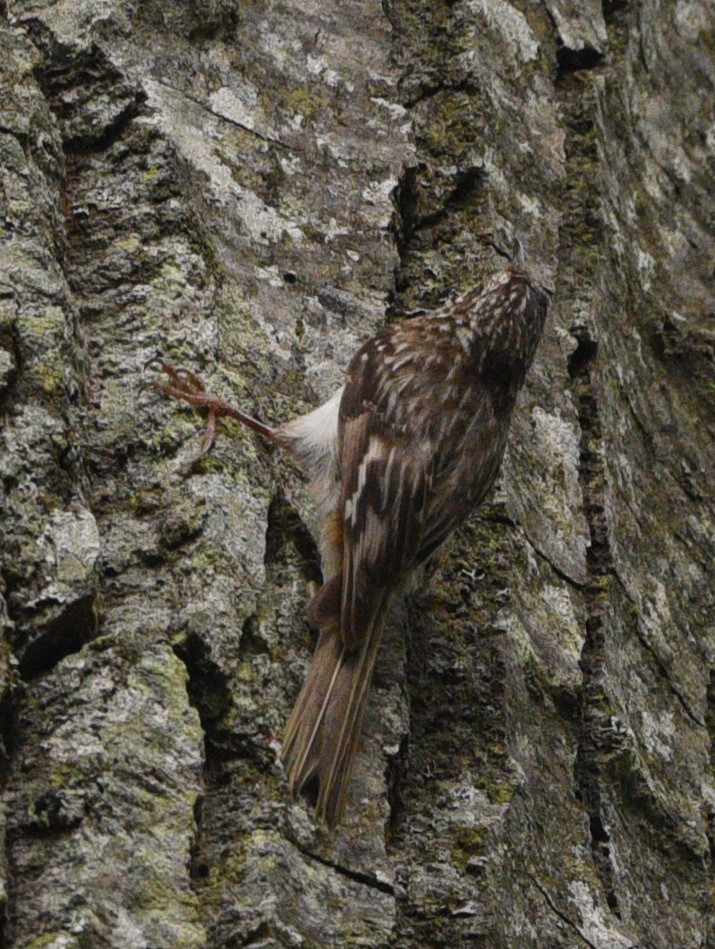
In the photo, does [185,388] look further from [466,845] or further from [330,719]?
[466,845]

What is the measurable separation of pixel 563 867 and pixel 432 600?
1.53 feet

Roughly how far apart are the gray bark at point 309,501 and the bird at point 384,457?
0.12ft

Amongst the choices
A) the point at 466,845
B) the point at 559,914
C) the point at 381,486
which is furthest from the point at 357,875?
the point at 381,486

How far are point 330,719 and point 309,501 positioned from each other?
48 centimetres

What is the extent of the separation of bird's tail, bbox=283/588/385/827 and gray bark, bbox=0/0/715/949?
3 cm

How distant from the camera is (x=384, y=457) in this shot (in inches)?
124

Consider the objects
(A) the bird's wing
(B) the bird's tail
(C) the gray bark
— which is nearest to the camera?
(C) the gray bark

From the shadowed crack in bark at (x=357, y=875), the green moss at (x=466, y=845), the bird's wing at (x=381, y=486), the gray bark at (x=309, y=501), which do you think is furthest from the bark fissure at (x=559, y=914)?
the bird's wing at (x=381, y=486)

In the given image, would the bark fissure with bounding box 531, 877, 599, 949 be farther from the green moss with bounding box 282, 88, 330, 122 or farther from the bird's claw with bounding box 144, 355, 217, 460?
the green moss with bounding box 282, 88, 330, 122

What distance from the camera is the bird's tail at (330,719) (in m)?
2.36

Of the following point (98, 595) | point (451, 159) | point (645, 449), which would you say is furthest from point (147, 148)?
point (645, 449)

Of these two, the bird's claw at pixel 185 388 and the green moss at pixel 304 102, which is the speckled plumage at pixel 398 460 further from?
the green moss at pixel 304 102

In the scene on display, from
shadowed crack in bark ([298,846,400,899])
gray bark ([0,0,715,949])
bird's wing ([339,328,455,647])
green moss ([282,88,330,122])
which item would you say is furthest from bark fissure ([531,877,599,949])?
green moss ([282,88,330,122])

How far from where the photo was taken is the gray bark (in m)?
2.24
